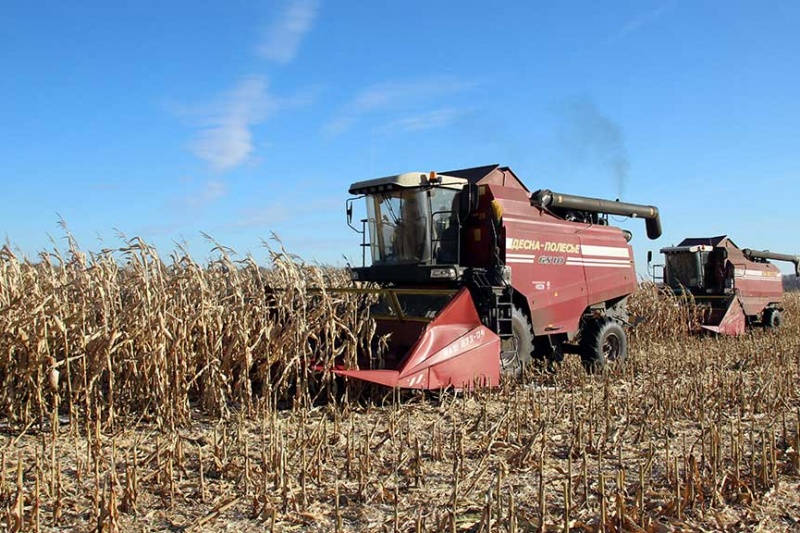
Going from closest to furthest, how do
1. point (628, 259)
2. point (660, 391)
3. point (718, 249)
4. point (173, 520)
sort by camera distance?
point (173, 520)
point (660, 391)
point (628, 259)
point (718, 249)

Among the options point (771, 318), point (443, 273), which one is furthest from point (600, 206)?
point (771, 318)

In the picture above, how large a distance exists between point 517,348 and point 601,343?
1.57 metres

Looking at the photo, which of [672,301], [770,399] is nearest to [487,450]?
[770,399]

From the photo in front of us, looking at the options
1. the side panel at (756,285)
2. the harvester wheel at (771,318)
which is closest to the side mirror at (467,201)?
the side panel at (756,285)

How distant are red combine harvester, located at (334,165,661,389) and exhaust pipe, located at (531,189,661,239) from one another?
0.08ft

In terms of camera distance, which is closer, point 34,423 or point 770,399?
point 34,423

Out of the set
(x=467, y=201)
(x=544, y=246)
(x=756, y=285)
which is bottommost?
(x=756, y=285)

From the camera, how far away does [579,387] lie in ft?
21.0

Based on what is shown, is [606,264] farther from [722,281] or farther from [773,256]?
[773,256]

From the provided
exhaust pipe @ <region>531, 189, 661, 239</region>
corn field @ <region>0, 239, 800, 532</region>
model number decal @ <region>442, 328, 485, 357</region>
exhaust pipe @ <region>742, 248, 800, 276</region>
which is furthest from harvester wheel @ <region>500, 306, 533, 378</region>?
exhaust pipe @ <region>742, 248, 800, 276</region>

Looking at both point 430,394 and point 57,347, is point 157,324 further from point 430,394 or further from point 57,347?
point 430,394

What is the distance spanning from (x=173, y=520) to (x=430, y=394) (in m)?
Result: 3.14

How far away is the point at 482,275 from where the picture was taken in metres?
6.74

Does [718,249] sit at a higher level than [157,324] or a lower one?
higher
